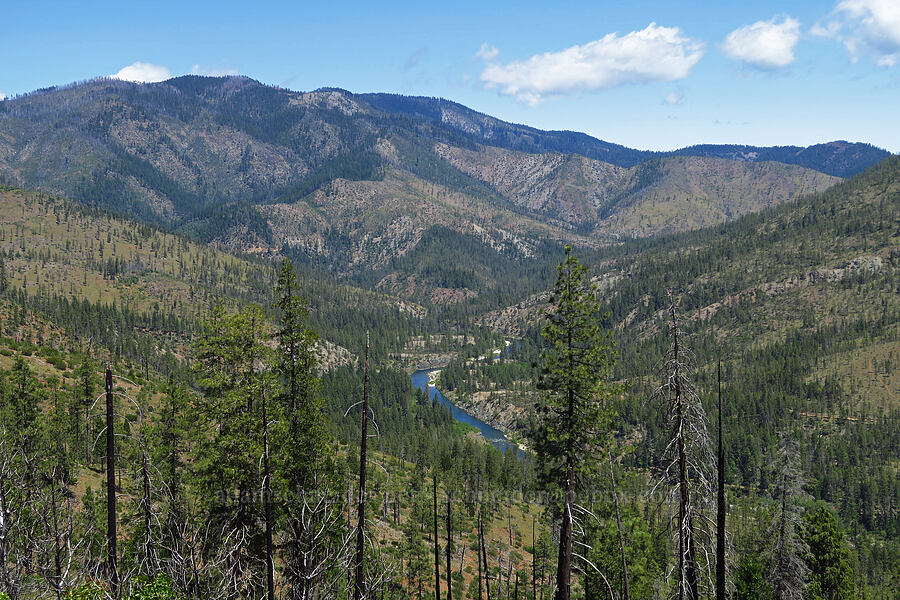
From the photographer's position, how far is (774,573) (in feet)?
122

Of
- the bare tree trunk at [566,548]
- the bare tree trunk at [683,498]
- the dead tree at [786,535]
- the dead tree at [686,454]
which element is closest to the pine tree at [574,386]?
the bare tree trunk at [566,548]

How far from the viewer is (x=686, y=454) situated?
2202cm

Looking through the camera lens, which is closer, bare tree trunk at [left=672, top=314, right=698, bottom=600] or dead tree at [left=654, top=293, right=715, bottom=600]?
bare tree trunk at [left=672, top=314, right=698, bottom=600]

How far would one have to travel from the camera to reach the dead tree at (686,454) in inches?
835

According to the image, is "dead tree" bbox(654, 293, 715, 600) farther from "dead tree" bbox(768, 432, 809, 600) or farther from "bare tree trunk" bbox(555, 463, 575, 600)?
"dead tree" bbox(768, 432, 809, 600)

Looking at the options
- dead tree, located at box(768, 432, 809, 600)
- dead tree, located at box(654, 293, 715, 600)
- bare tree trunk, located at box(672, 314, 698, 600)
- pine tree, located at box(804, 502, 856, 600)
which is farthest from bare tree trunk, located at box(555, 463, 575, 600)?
pine tree, located at box(804, 502, 856, 600)

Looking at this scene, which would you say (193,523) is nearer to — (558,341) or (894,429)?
(558,341)

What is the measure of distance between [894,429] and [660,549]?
130164 mm

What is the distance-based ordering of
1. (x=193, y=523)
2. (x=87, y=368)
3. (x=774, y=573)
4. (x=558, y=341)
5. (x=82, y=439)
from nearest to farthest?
(x=558, y=341) < (x=193, y=523) < (x=774, y=573) < (x=87, y=368) < (x=82, y=439)

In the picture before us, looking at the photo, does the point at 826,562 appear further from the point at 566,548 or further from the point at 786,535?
the point at 566,548

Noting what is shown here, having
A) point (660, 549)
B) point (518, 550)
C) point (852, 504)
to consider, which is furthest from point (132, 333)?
point (852, 504)

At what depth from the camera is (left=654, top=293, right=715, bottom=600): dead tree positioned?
835 inches

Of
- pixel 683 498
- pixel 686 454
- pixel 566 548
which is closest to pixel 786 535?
pixel 683 498

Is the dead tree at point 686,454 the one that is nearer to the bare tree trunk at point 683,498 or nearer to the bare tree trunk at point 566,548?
the bare tree trunk at point 683,498
